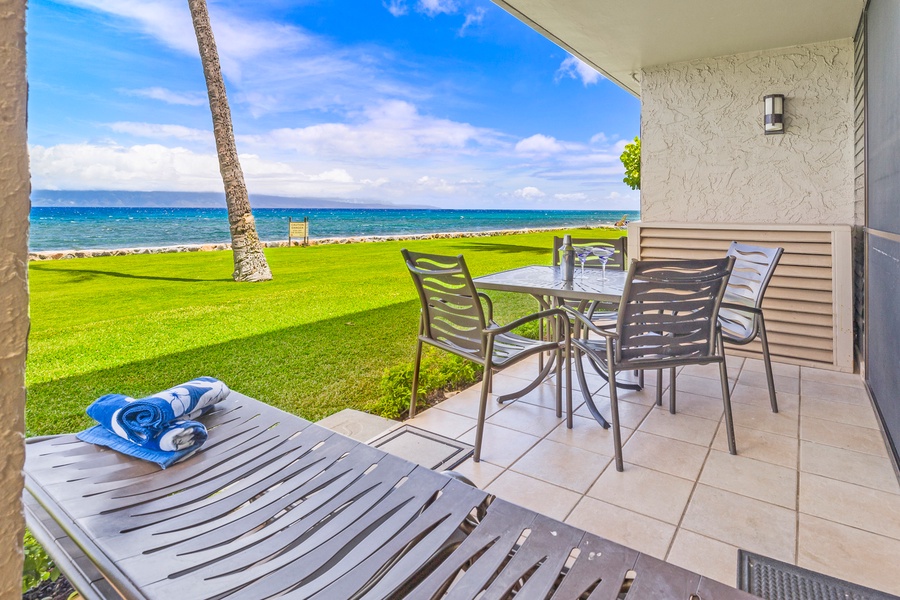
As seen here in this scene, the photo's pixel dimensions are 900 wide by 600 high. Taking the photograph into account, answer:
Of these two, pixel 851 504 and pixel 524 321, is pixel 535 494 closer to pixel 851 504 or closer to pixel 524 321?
pixel 524 321

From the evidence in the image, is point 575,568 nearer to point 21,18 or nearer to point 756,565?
point 756,565

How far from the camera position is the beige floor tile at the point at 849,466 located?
2100mm

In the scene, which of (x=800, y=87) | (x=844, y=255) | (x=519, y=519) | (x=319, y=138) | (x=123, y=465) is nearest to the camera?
(x=519, y=519)

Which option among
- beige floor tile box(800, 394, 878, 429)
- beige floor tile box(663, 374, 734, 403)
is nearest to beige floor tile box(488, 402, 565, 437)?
beige floor tile box(663, 374, 734, 403)

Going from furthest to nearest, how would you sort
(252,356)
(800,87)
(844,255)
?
(252,356) < (800,87) < (844,255)

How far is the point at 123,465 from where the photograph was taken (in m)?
1.32

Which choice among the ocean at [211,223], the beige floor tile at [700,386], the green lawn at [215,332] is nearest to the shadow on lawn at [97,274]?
the green lawn at [215,332]

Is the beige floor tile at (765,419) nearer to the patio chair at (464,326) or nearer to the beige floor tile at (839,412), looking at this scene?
the beige floor tile at (839,412)

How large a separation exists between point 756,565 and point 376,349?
138 inches

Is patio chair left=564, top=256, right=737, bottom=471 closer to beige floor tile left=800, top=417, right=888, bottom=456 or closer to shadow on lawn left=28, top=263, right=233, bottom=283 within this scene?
beige floor tile left=800, top=417, right=888, bottom=456

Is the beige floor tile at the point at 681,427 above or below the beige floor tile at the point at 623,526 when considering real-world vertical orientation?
above

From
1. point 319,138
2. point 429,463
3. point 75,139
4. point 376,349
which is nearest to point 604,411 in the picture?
point 429,463

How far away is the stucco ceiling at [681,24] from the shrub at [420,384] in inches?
91.8

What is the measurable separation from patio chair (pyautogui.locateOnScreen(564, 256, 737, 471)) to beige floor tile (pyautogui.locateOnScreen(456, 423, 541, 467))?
0.45 metres
